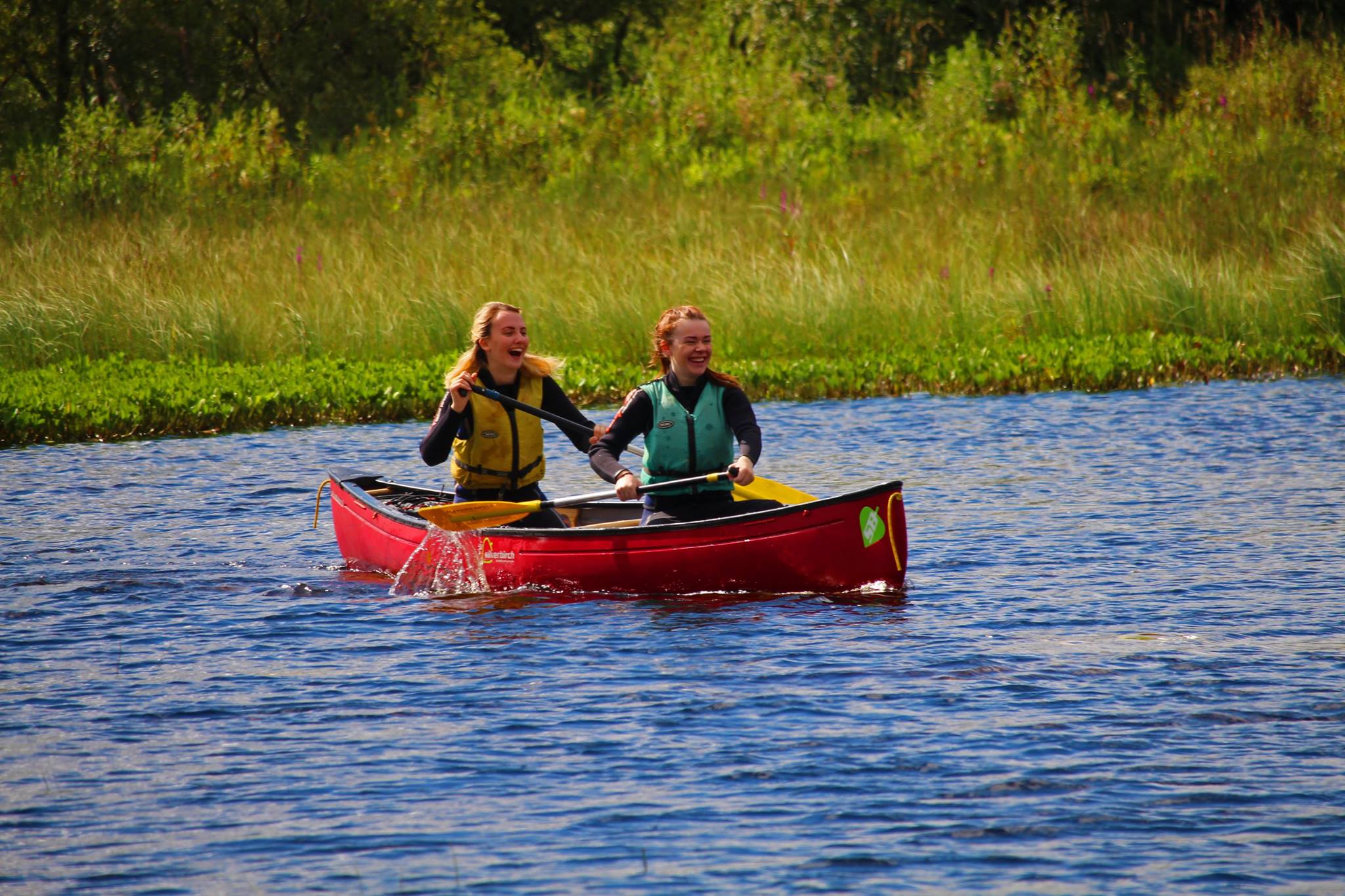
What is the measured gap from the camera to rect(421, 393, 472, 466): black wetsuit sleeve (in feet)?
28.3

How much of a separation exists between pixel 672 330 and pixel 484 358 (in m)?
1.21

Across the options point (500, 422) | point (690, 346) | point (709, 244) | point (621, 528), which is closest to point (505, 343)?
point (500, 422)

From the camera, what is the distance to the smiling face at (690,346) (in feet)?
26.8

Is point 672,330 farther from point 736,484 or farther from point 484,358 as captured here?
point 484,358

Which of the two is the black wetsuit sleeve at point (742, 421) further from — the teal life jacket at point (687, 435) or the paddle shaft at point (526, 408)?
the paddle shaft at point (526, 408)

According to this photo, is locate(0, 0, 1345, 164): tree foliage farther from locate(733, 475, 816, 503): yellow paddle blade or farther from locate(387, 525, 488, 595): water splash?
locate(387, 525, 488, 595): water splash

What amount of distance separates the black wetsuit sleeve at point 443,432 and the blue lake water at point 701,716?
2.38 ft

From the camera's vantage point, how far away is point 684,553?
26.1 feet

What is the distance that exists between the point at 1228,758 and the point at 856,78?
2149 centimetres

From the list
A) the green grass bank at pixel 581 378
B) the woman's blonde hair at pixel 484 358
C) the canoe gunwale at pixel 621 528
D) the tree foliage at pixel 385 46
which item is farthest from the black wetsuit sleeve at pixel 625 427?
the tree foliage at pixel 385 46

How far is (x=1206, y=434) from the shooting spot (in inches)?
489

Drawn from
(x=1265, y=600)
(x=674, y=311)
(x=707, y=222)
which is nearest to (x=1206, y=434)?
(x=1265, y=600)

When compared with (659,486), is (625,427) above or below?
above

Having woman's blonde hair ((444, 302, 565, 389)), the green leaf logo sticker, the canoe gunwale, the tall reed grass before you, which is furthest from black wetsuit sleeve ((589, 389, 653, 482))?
the tall reed grass
